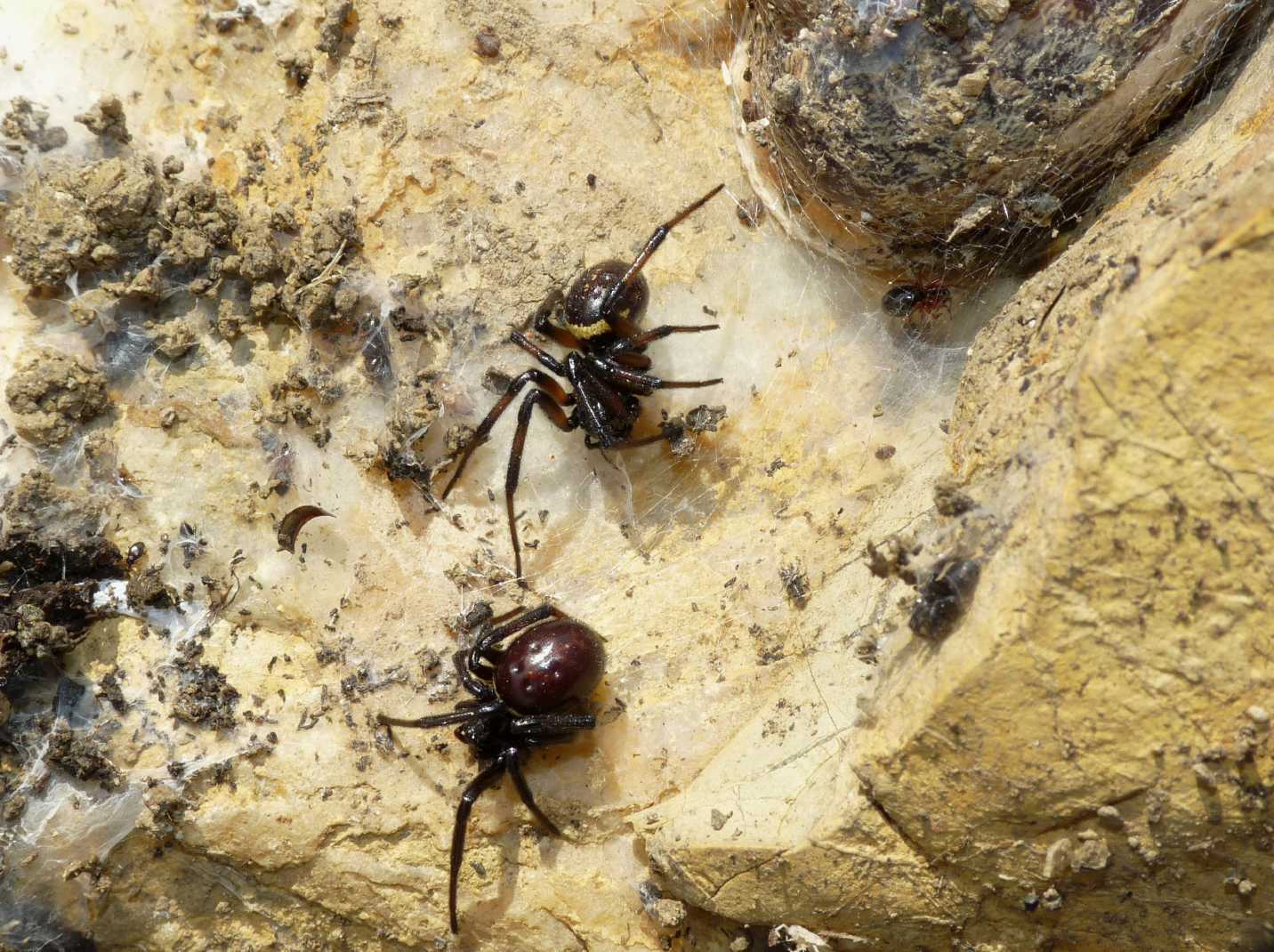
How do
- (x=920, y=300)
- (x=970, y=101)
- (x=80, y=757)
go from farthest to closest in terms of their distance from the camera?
(x=920, y=300)
(x=80, y=757)
(x=970, y=101)

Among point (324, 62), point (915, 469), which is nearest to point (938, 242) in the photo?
point (915, 469)

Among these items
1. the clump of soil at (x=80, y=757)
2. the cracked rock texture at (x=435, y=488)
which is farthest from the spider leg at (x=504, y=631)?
the clump of soil at (x=80, y=757)

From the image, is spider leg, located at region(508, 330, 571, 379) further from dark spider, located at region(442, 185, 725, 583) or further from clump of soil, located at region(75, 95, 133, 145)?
clump of soil, located at region(75, 95, 133, 145)

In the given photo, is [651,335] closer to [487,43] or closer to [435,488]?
[435,488]

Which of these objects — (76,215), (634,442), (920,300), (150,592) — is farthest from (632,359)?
(76,215)

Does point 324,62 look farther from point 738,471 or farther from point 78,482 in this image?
point 738,471
